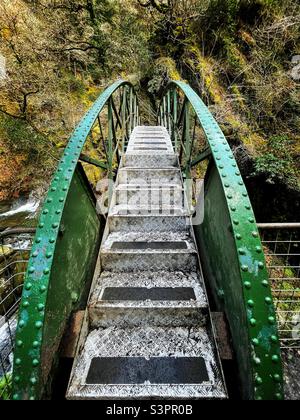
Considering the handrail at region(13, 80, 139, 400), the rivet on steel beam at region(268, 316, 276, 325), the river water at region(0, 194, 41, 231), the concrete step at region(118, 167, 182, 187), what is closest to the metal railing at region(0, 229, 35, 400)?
the handrail at region(13, 80, 139, 400)

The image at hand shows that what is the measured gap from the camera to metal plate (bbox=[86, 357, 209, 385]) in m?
1.26

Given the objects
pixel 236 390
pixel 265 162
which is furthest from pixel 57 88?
pixel 236 390

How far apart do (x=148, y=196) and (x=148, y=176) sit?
1.36ft

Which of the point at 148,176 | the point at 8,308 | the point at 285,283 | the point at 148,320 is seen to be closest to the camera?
the point at 148,320

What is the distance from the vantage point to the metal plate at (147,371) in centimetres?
126

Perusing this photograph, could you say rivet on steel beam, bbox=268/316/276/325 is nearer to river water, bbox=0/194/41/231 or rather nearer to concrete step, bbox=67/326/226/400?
concrete step, bbox=67/326/226/400

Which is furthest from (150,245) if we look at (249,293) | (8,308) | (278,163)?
(278,163)

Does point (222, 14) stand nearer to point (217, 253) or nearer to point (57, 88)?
point (57, 88)

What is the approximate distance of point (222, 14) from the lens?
7730mm

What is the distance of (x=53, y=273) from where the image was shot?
47.4 inches

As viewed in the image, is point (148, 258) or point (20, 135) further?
point (20, 135)

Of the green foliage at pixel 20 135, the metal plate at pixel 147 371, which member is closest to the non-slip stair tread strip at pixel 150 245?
the metal plate at pixel 147 371

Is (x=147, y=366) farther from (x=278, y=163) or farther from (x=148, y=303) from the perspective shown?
(x=278, y=163)
